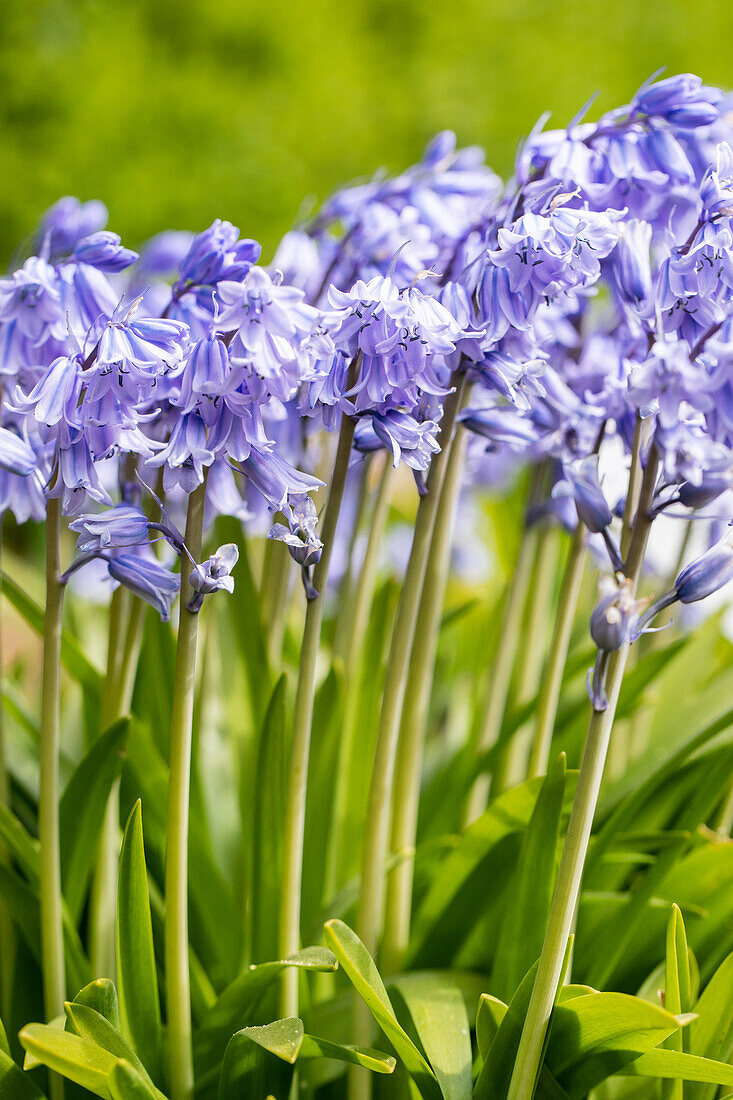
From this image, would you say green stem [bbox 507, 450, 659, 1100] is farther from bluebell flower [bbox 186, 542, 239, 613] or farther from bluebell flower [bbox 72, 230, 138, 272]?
bluebell flower [bbox 72, 230, 138, 272]

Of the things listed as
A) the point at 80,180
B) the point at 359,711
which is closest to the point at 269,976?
the point at 359,711

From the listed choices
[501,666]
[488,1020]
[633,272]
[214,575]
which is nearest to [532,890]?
[488,1020]

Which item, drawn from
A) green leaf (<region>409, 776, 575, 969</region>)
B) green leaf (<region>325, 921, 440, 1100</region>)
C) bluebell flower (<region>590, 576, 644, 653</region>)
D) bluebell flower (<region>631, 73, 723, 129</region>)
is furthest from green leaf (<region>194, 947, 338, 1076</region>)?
bluebell flower (<region>631, 73, 723, 129</region>)

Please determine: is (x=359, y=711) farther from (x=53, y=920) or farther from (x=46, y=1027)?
(x=46, y=1027)

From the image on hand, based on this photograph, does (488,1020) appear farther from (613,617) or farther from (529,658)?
(529,658)

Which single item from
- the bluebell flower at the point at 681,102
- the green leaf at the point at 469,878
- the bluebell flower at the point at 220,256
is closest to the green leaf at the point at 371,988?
the green leaf at the point at 469,878
